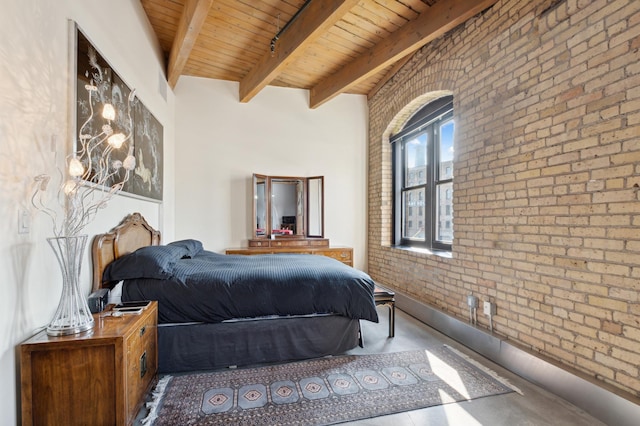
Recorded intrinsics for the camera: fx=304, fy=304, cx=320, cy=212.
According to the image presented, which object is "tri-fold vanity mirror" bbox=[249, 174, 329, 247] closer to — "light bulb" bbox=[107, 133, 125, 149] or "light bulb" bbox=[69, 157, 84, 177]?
"light bulb" bbox=[107, 133, 125, 149]

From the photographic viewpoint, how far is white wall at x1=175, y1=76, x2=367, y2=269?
476 centimetres

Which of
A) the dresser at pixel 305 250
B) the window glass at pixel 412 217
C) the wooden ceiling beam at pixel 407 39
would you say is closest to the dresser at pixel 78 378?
the dresser at pixel 305 250

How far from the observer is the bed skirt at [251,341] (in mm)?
2328

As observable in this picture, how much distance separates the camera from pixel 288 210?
16.6 ft

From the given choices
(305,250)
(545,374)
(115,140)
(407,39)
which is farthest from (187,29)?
(545,374)

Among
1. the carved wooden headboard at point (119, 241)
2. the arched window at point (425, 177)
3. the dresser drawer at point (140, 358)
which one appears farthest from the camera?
the arched window at point (425, 177)

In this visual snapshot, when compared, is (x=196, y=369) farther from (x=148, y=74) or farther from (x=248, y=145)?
(x=248, y=145)

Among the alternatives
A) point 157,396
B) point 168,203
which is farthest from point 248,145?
point 157,396

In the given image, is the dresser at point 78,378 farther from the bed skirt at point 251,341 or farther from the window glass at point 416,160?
the window glass at point 416,160

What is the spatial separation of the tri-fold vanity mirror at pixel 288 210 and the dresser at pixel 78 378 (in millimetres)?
3335

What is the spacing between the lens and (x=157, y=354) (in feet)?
7.38

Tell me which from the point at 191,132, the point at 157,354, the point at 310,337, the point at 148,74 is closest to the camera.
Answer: the point at 157,354

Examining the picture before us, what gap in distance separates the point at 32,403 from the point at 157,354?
898mm

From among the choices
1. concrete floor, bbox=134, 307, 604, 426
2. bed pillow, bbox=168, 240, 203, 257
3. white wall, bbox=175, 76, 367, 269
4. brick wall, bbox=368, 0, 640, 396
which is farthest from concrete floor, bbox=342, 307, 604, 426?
white wall, bbox=175, 76, 367, 269
